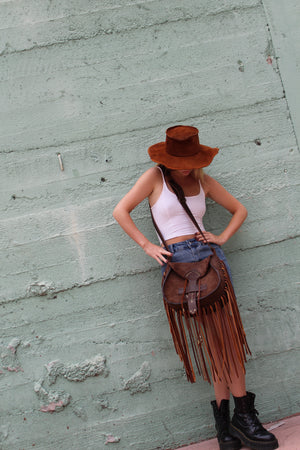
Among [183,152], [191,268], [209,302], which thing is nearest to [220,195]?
[183,152]

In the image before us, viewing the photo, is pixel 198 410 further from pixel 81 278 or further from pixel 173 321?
pixel 81 278

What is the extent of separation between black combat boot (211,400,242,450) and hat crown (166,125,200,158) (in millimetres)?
1429

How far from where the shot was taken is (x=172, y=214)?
8.61ft

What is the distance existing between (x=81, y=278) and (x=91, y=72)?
129 cm

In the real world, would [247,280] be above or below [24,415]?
above

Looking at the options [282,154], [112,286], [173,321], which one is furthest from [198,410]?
[282,154]

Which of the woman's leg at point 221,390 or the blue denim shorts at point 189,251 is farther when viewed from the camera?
the woman's leg at point 221,390

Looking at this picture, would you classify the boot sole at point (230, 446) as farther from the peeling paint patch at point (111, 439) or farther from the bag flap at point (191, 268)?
the bag flap at point (191, 268)

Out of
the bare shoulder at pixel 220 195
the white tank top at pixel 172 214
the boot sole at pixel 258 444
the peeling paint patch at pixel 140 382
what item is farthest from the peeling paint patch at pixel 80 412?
the bare shoulder at pixel 220 195

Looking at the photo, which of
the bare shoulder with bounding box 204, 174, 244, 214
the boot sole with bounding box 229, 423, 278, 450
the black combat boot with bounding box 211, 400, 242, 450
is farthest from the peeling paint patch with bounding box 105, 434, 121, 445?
the bare shoulder with bounding box 204, 174, 244, 214

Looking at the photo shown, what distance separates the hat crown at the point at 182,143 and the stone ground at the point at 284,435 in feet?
5.47

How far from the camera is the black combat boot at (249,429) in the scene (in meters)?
2.54

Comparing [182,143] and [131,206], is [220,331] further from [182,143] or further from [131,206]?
[182,143]

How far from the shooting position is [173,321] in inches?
104
